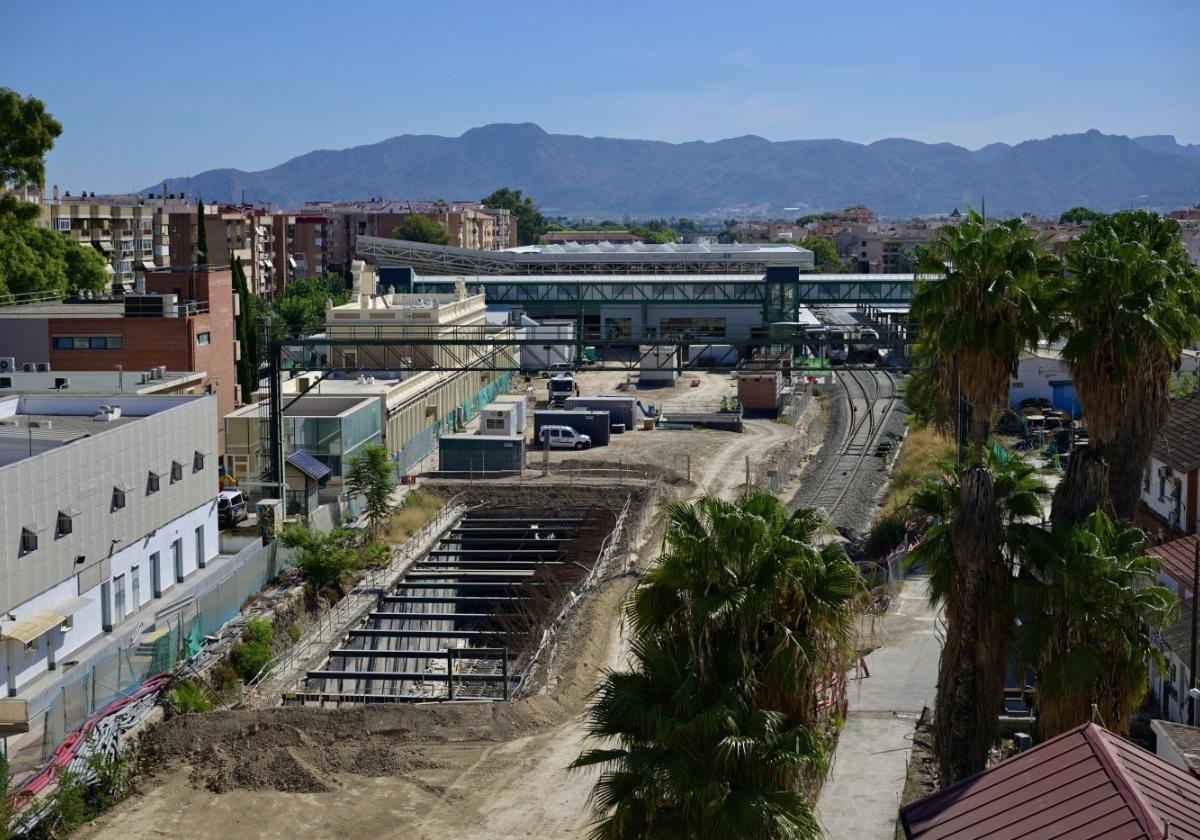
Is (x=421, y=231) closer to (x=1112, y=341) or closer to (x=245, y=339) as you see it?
(x=245, y=339)

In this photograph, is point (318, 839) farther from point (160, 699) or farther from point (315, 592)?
point (315, 592)

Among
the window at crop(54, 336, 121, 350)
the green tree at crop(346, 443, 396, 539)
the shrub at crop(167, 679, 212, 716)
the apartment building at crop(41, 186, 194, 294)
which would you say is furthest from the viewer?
the apartment building at crop(41, 186, 194, 294)

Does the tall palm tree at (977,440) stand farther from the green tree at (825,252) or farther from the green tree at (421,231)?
the green tree at (825,252)

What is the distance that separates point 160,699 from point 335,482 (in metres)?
17.9

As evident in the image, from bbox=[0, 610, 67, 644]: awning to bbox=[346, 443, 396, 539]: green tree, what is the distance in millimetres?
14938

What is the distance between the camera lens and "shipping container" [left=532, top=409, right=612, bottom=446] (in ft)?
187

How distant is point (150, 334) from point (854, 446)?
29.2m

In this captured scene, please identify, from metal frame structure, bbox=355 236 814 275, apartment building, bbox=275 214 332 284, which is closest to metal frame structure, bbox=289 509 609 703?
metal frame structure, bbox=355 236 814 275

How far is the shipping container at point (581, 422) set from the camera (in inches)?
2243

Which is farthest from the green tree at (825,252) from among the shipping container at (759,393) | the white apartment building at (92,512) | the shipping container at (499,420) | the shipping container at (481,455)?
the white apartment building at (92,512)

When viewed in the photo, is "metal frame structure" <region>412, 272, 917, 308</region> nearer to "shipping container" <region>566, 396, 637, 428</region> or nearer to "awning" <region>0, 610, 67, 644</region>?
"shipping container" <region>566, 396, 637, 428</region>

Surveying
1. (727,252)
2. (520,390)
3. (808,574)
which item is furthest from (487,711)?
(727,252)

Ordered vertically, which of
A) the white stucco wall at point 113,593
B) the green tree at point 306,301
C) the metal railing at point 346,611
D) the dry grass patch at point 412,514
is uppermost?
the green tree at point 306,301

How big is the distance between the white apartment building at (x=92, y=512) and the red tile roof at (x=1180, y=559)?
19.0 metres
